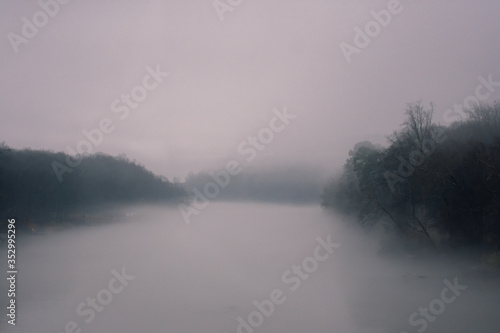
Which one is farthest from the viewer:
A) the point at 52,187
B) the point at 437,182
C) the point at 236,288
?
the point at 52,187

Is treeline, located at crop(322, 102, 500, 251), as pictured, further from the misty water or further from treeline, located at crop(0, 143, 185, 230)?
treeline, located at crop(0, 143, 185, 230)

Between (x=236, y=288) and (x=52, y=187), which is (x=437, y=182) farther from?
(x=52, y=187)

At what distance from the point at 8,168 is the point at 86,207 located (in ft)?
69.6

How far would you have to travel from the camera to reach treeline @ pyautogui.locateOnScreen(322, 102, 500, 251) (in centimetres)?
2673

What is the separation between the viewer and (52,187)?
40.9 meters

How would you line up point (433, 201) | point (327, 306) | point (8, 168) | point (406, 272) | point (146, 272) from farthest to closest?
point (8, 168) < point (433, 201) < point (406, 272) < point (146, 272) < point (327, 306)

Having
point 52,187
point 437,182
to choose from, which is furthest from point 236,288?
point 52,187

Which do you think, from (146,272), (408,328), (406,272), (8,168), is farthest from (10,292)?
(406,272)

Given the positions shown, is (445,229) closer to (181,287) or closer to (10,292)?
(181,287)

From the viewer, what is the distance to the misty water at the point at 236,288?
1558 centimetres

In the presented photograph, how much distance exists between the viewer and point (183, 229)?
2109 inches

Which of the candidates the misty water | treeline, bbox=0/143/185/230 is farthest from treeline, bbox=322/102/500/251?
treeline, bbox=0/143/185/230

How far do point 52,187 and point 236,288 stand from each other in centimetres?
2582

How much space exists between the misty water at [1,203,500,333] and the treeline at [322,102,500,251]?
2.26 metres
